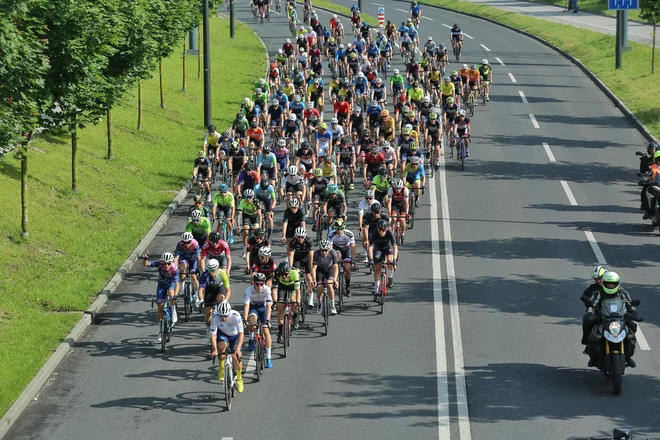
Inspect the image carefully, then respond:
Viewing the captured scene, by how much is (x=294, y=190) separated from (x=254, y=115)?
886 centimetres

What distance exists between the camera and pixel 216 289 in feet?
64.7

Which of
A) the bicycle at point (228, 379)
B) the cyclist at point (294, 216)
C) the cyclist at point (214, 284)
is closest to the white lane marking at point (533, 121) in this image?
the cyclist at point (294, 216)

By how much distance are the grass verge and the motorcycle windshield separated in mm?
24060

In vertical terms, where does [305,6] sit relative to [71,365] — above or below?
above

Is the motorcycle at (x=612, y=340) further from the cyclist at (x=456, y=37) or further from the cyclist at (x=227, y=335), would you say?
the cyclist at (x=456, y=37)

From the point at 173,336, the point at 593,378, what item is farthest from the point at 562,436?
the point at 173,336

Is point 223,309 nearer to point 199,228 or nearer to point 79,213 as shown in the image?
point 199,228

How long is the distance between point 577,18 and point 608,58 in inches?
674

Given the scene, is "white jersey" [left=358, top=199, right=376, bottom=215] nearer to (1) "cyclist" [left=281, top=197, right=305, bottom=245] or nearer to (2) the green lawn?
(1) "cyclist" [left=281, top=197, right=305, bottom=245]

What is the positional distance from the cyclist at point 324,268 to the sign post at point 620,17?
34.2 metres

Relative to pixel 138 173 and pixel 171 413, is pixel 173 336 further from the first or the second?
pixel 138 173

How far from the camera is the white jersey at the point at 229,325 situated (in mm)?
17730

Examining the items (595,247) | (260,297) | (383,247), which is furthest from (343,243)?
(595,247)

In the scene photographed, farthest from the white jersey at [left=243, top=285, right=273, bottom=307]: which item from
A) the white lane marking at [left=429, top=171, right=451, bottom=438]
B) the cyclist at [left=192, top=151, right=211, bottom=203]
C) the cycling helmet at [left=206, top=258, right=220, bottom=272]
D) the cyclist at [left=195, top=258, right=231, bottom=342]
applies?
the cyclist at [left=192, top=151, right=211, bottom=203]
